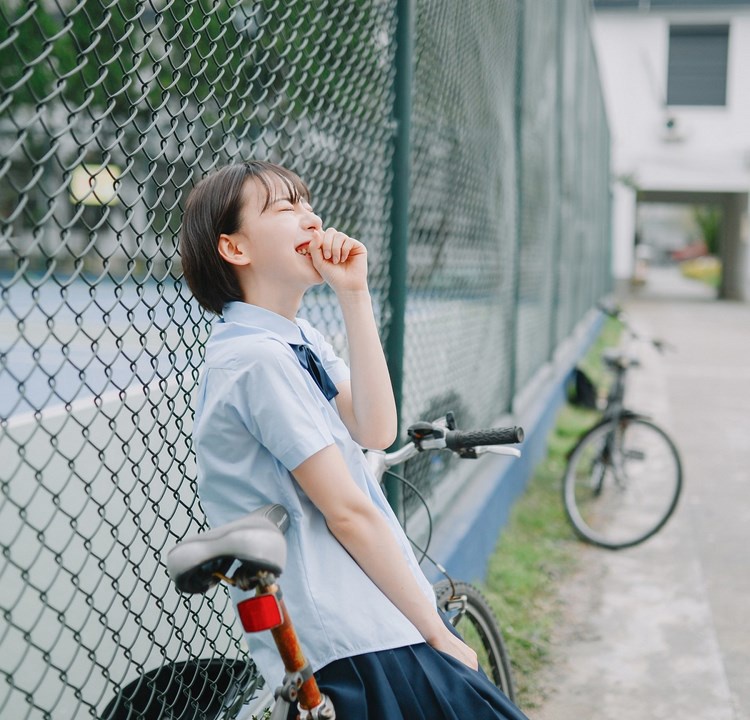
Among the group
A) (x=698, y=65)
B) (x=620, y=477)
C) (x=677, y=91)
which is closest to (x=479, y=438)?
(x=620, y=477)

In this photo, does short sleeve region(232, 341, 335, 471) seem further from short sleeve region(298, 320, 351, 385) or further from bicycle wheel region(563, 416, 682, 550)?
bicycle wheel region(563, 416, 682, 550)

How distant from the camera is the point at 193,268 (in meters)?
1.58

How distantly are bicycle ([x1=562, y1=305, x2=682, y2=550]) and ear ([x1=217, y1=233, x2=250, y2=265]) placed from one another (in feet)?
11.9

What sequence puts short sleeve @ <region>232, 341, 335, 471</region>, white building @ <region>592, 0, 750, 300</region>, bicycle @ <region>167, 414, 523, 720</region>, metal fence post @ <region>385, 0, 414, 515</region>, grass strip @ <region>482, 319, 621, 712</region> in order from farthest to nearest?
1. white building @ <region>592, 0, 750, 300</region>
2. grass strip @ <region>482, 319, 621, 712</region>
3. metal fence post @ <region>385, 0, 414, 515</region>
4. short sleeve @ <region>232, 341, 335, 471</region>
5. bicycle @ <region>167, 414, 523, 720</region>

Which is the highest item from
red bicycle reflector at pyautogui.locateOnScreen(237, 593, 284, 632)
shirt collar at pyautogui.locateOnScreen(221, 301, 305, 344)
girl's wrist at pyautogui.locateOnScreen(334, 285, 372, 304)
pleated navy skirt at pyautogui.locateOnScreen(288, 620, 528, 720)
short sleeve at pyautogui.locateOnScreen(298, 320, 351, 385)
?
girl's wrist at pyautogui.locateOnScreen(334, 285, 372, 304)

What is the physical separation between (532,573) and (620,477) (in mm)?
1404

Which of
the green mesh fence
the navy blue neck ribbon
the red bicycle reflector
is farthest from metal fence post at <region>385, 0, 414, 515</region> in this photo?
the red bicycle reflector

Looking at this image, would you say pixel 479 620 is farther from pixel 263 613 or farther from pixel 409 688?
pixel 263 613

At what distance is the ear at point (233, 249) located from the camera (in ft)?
5.06

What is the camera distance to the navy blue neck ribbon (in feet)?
5.19

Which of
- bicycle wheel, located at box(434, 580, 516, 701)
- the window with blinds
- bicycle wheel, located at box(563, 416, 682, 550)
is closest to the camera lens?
bicycle wheel, located at box(434, 580, 516, 701)

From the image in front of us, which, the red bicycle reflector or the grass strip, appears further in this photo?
the grass strip

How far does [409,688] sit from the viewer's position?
4.94ft

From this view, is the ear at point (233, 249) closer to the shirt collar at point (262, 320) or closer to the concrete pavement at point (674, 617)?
the shirt collar at point (262, 320)
